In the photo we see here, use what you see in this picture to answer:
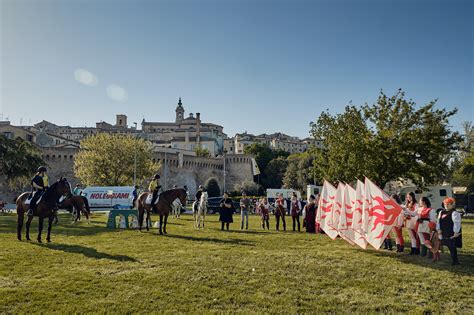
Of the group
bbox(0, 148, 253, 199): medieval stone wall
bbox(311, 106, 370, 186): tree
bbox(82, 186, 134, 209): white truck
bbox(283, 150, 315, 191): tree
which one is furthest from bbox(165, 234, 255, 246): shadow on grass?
bbox(283, 150, 315, 191): tree

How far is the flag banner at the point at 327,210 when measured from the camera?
16469mm

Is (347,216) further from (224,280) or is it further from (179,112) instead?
(179,112)

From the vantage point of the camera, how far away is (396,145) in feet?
107

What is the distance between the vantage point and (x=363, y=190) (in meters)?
13.9

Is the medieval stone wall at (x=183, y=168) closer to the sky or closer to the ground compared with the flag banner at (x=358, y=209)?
closer to the sky

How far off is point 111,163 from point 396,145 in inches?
1681

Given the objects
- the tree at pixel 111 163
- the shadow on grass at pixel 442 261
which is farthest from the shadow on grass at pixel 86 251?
the tree at pixel 111 163

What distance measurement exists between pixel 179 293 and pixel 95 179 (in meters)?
53.5

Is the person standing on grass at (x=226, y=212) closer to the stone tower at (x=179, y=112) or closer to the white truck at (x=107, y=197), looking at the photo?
the white truck at (x=107, y=197)

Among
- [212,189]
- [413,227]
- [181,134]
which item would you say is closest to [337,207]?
[413,227]

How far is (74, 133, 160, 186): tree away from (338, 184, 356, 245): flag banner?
4612 cm

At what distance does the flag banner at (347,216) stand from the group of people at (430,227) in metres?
1.53

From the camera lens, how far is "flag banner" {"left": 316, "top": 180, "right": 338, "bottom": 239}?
16.5 metres

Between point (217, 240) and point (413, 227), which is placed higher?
point (413, 227)
